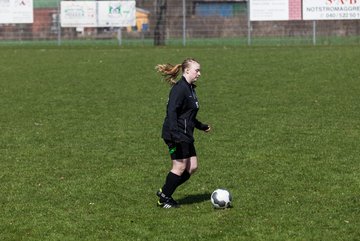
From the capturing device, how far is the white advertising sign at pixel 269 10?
33.8 meters

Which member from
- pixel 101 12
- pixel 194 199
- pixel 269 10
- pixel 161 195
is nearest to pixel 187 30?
pixel 101 12

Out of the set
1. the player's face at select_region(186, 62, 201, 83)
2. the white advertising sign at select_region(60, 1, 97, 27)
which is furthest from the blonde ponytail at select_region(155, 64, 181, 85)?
the white advertising sign at select_region(60, 1, 97, 27)

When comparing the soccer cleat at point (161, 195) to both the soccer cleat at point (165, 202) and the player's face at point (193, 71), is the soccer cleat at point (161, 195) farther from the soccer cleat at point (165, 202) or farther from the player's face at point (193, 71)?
the player's face at point (193, 71)

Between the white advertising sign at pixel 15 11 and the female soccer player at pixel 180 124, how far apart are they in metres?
28.4

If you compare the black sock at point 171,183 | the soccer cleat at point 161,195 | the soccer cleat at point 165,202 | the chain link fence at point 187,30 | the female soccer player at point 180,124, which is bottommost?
the soccer cleat at point 165,202

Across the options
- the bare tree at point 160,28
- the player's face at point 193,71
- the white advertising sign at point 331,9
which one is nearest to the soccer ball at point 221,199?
the player's face at point 193,71

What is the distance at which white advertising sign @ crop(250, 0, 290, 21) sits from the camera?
3384 centimetres

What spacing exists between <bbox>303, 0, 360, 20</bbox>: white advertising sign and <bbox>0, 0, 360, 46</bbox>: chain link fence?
3.66ft

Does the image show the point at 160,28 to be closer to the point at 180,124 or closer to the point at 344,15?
the point at 344,15

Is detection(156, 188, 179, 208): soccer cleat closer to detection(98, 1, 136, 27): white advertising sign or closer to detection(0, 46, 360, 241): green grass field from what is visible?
detection(0, 46, 360, 241): green grass field

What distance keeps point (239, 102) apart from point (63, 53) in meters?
15.3

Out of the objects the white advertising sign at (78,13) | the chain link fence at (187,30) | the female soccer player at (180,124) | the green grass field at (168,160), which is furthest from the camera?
the white advertising sign at (78,13)

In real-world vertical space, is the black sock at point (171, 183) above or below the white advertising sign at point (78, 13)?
below

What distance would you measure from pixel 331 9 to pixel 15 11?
15547 millimetres
